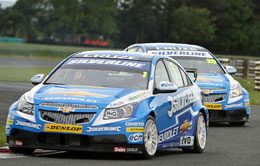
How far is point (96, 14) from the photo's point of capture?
104m

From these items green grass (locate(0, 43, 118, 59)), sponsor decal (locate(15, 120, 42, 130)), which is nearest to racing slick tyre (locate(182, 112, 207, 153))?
sponsor decal (locate(15, 120, 42, 130))

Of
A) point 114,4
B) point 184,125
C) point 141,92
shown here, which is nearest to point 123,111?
point 141,92

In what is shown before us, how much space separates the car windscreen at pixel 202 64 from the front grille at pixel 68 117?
808 cm

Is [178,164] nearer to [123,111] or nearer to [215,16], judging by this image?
[123,111]

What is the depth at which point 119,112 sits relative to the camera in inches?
358

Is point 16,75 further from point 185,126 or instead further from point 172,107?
point 172,107

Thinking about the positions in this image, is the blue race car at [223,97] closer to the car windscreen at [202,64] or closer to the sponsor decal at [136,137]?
the car windscreen at [202,64]

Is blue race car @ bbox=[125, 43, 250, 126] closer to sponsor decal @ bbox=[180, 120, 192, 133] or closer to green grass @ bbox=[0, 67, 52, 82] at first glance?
sponsor decal @ bbox=[180, 120, 192, 133]

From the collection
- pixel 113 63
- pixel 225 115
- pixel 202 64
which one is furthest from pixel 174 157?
pixel 202 64

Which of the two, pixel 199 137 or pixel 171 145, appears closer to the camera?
pixel 171 145

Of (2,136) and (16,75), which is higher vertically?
(2,136)

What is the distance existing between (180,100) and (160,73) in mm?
463

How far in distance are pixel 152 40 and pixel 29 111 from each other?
270 feet

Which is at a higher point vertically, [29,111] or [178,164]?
[29,111]
